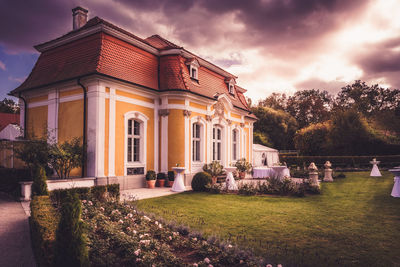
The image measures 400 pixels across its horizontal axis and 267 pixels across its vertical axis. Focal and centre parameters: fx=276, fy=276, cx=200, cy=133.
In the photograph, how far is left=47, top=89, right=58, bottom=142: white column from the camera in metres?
12.1

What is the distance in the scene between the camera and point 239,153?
20000 millimetres

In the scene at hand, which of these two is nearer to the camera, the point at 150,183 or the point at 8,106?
the point at 150,183

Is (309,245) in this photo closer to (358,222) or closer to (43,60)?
(358,222)

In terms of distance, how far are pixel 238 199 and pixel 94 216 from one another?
5555 millimetres

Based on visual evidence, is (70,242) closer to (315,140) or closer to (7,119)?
(315,140)

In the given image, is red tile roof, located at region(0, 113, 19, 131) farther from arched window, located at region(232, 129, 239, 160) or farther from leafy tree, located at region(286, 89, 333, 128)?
leafy tree, located at region(286, 89, 333, 128)

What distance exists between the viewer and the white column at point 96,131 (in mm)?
10633

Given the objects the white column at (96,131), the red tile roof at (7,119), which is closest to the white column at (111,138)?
the white column at (96,131)

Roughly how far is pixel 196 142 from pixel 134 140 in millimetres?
3795

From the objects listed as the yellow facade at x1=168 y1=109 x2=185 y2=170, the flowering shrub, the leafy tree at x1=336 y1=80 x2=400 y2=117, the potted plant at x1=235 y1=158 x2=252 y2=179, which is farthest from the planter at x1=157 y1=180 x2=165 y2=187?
the leafy tree at x1=336 y1=80 x2=400 y2=117

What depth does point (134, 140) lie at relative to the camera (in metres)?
12.8

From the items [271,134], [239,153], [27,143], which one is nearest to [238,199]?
[27,143]

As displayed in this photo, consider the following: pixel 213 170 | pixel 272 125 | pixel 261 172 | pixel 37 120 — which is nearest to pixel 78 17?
pixel 37 120

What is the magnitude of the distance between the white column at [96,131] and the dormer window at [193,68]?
540 cm
